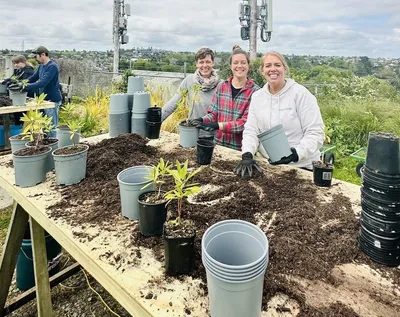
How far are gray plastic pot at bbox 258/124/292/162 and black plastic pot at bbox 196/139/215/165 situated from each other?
0.33m

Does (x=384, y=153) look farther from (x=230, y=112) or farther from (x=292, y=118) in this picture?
(x=230, y=112)

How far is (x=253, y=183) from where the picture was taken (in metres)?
1.57

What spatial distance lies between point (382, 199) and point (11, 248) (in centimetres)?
196

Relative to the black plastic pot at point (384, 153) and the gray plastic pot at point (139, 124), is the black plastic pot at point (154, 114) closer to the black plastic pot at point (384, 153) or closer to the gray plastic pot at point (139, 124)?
the gray plastic pot at point (139, 124)

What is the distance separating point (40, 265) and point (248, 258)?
129cm

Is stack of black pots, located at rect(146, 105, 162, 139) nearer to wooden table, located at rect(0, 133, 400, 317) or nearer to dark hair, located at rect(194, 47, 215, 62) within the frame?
dark hair, located at rect(194, 47, 215, 62)

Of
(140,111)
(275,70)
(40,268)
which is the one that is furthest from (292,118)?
(40,268)

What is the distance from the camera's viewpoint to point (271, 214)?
1266mm

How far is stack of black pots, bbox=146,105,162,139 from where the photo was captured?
2328mm

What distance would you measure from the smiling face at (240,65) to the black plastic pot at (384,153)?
1629 millimetres

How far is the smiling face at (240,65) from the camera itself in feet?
7.94

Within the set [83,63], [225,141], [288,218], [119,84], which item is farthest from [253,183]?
[83,63]

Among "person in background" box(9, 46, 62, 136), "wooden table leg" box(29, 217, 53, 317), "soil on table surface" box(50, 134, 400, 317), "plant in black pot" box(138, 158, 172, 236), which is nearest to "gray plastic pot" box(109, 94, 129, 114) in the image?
"soil on table surface" box(50, 134, 400, 317)

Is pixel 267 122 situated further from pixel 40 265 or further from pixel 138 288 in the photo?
pixel 40 265
